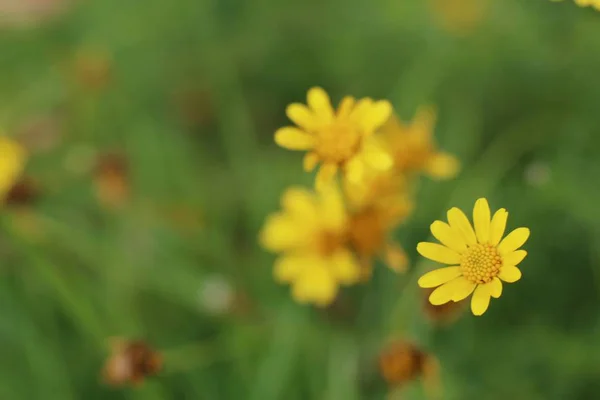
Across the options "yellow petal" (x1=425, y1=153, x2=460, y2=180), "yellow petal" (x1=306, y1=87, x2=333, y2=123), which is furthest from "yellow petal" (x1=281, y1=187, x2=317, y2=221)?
"yellow petal" (x1=306, y1=87, x2=333, y2=123)

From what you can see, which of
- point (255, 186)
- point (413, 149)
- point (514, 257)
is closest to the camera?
point (514, 257)

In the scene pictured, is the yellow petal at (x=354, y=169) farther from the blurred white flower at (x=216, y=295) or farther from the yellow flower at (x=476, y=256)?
the blurred white flower at (x=216, y=295)

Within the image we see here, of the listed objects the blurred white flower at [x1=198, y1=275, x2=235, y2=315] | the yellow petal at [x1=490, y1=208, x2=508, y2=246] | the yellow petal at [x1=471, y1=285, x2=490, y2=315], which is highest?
the blurred white flower at [x1=198, y1=275, x2=235, y2=315]

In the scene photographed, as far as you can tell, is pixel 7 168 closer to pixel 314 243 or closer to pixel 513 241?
pixel 314 243

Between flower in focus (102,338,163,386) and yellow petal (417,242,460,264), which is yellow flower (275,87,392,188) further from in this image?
flower in focus (102,338,163,386)

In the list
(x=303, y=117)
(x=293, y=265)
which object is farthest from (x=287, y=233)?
(x=303, y=117)

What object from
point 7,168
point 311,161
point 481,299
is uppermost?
point 7,168

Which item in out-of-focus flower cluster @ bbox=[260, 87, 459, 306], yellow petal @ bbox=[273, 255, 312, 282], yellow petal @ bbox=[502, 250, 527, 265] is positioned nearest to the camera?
yellow petal @ bbox=[502, 250, 527, 265]

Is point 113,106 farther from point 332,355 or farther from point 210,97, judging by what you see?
point 332,355
